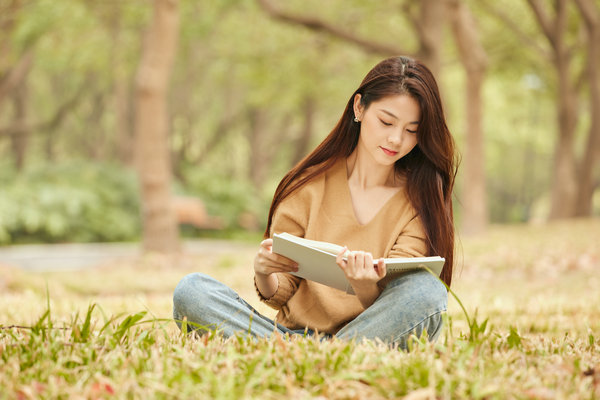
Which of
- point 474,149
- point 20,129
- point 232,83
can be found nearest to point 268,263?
point 474,149

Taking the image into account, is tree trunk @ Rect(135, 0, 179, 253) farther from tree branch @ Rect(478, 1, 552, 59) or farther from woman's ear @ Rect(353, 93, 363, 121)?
tree branch @ Rect(478, 1, 552, 59)

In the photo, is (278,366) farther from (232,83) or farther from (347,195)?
(232,83)

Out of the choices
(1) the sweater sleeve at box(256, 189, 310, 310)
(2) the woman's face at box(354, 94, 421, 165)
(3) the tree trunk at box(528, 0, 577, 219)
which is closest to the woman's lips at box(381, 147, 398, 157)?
(2) the woman's face at box(354, 94, 421, 165)

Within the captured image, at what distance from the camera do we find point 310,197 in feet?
9.16

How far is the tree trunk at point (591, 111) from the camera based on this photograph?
13234 mm

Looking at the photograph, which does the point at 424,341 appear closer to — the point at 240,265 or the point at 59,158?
the point at 240,265

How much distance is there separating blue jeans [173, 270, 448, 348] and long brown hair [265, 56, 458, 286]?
1.07 feet

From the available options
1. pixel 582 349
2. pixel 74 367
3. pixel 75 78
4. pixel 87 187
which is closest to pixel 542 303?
pixel 582 349

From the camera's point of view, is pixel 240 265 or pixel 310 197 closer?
pixel 310 197

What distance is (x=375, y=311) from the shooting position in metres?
2.39

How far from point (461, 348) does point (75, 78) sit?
22556mm

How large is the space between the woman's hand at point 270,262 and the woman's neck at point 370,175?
1.78 feet

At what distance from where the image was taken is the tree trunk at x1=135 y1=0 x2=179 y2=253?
27.9 ft

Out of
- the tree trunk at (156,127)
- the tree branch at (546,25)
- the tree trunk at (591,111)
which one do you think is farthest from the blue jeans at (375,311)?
the tree branch at (546,25)
